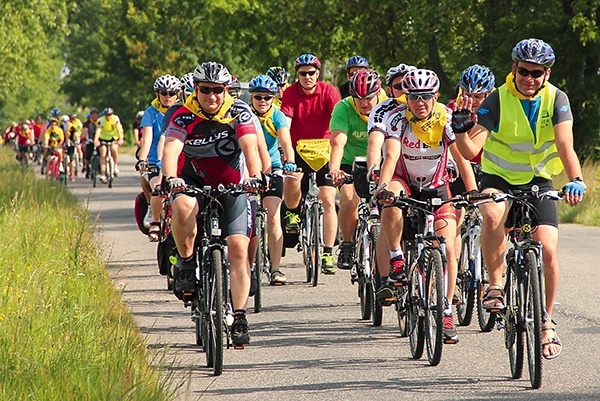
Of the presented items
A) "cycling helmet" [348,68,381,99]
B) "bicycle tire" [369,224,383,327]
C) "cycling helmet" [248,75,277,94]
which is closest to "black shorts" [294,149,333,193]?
"cycling helmet" [248,75,277,94]

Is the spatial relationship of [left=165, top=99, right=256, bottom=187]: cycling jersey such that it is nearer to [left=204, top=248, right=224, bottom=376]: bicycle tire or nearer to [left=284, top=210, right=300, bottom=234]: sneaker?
[left=204, top=248, right=224, bottom=376]: bicycle tire

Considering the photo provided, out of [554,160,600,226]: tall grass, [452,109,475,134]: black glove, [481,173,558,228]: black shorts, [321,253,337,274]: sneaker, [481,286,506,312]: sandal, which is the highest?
[452,109,475,134]: black glove

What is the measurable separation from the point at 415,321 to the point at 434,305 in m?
0.44

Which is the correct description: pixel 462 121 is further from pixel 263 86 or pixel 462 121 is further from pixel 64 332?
pixel 263 86

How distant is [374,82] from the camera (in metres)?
11.6

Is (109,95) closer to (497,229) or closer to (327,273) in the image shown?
(327,273)

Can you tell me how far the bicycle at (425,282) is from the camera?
8172 millimetres

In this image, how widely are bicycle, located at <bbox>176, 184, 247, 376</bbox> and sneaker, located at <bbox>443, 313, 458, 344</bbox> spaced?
1303 millimetres

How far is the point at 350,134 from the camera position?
40.0 ft

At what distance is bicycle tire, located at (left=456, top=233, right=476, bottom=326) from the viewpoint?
9875 mm

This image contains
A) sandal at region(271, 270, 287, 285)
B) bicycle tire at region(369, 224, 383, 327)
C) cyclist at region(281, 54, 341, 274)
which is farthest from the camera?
cyclist at region(281, 54, 341, 274)

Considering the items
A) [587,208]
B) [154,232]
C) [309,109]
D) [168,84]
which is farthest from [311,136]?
[587,208]

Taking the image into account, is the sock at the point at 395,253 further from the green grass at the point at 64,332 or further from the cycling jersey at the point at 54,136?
the cycling jersey at the point at 54,136

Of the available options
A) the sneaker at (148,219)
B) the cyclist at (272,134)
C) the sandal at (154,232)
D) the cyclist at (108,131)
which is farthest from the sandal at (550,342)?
the cyclist at (108,131)
